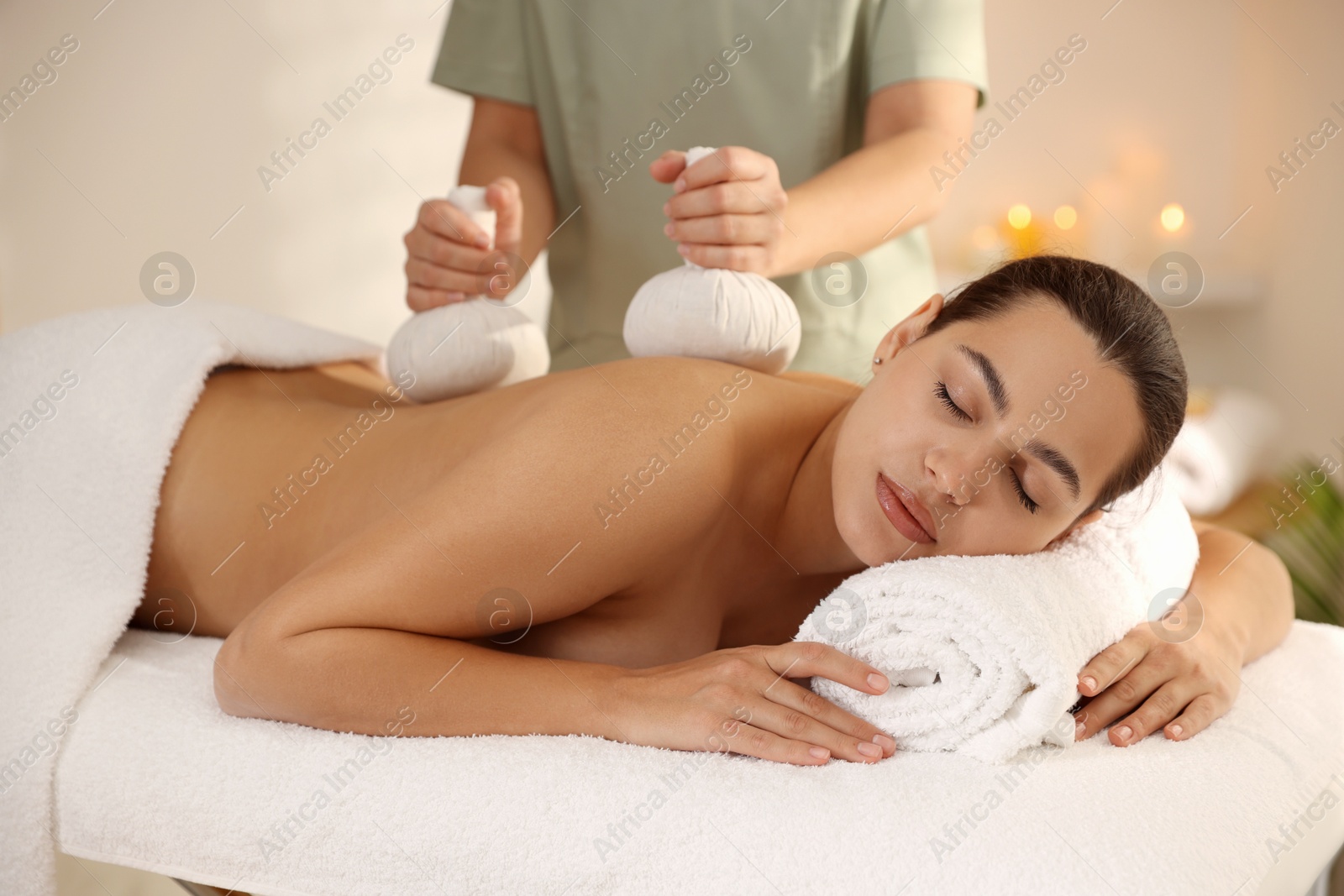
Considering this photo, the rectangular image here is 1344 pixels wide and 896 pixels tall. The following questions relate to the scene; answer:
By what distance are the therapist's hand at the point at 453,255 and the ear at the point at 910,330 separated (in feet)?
1.56

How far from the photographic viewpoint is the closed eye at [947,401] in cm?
88

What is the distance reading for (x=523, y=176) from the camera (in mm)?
1545

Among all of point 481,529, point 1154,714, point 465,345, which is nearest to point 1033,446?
point 1154,714

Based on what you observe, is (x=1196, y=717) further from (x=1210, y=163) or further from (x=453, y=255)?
(x=1210, y=163)

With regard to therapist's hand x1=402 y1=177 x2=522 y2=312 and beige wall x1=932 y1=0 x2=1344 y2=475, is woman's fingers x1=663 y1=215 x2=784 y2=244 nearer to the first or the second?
therapist's hand x1=402 y1=177 x2=522 y2=312

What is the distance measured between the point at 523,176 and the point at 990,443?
3.09 ft

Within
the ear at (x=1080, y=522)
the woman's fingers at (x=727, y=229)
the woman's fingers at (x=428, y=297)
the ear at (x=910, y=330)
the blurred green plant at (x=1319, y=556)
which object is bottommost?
the blurred green plant at (x=1319, y=556)

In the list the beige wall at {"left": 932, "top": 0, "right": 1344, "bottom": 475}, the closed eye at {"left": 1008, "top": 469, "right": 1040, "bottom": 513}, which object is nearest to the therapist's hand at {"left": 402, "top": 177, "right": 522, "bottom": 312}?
the closed eye at {"left": 1008, "top": 469, "right": 1040, "bottom": 513}

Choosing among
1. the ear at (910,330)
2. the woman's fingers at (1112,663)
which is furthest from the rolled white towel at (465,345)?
the woman's fingers at (1112,663)

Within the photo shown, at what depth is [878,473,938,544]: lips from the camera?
2.93 feet

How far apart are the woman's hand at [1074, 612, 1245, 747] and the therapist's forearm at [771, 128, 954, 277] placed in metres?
0.55

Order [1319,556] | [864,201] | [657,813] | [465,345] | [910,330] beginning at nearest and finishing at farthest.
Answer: [657,813] → [910,330] → [465,345] → [864,201] → [1319,556]

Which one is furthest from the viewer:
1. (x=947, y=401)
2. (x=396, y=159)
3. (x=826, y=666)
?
(x=396, y=159)

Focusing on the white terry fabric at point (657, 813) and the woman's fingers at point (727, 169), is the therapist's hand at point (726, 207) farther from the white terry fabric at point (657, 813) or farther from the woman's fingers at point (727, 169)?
the white terry fabric at point (657, 813)
